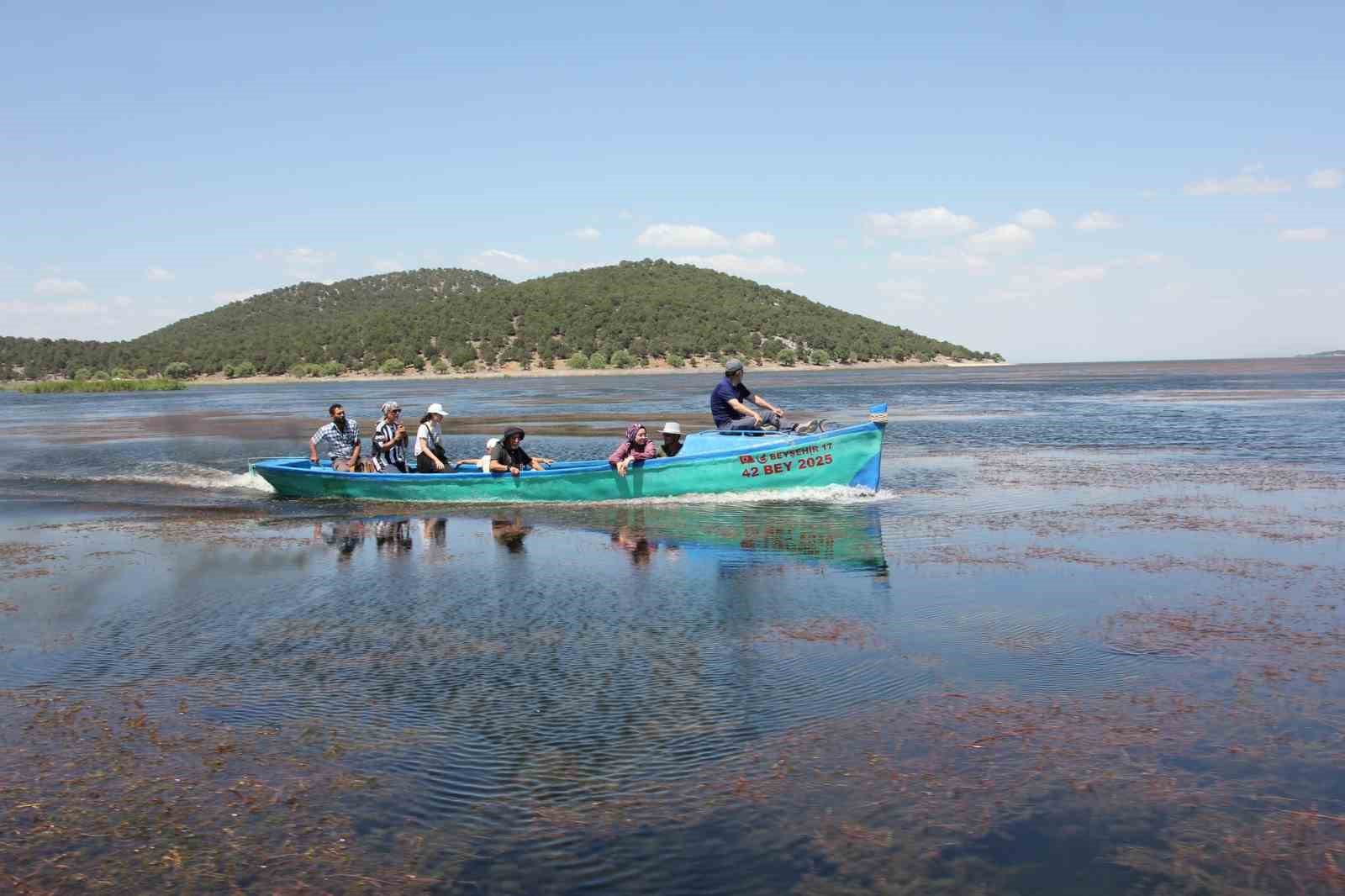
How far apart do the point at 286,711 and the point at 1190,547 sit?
10935 millimetres

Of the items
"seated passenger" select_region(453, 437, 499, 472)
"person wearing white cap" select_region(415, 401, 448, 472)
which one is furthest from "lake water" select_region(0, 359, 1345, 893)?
"person wearing white cap" select_region(415, 401, 448, 472)

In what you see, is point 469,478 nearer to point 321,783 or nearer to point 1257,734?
point 321,783

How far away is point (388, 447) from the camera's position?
21656 millimetres

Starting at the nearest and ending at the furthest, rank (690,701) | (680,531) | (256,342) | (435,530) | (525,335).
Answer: (690,701)
(680,531)
(435,530)
(525,335)
(256,342)

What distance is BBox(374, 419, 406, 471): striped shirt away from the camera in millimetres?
21562

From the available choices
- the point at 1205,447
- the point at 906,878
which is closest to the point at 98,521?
the point at 906,878

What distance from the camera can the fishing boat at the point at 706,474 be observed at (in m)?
18.9

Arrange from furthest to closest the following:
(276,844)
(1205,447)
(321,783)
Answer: (1205,447)
(321,783)
(276,844)

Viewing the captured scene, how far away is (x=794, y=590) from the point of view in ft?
39.5

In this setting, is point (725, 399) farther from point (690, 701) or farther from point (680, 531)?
point (690, 701)

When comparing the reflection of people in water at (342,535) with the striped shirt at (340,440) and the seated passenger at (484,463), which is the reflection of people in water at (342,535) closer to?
the seated passenger at (484,463)

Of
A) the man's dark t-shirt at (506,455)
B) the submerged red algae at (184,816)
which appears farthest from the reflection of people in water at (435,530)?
the submerged red algae at (184,816)

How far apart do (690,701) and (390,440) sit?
48.4 ft

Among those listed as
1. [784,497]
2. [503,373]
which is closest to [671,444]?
[784,497]
